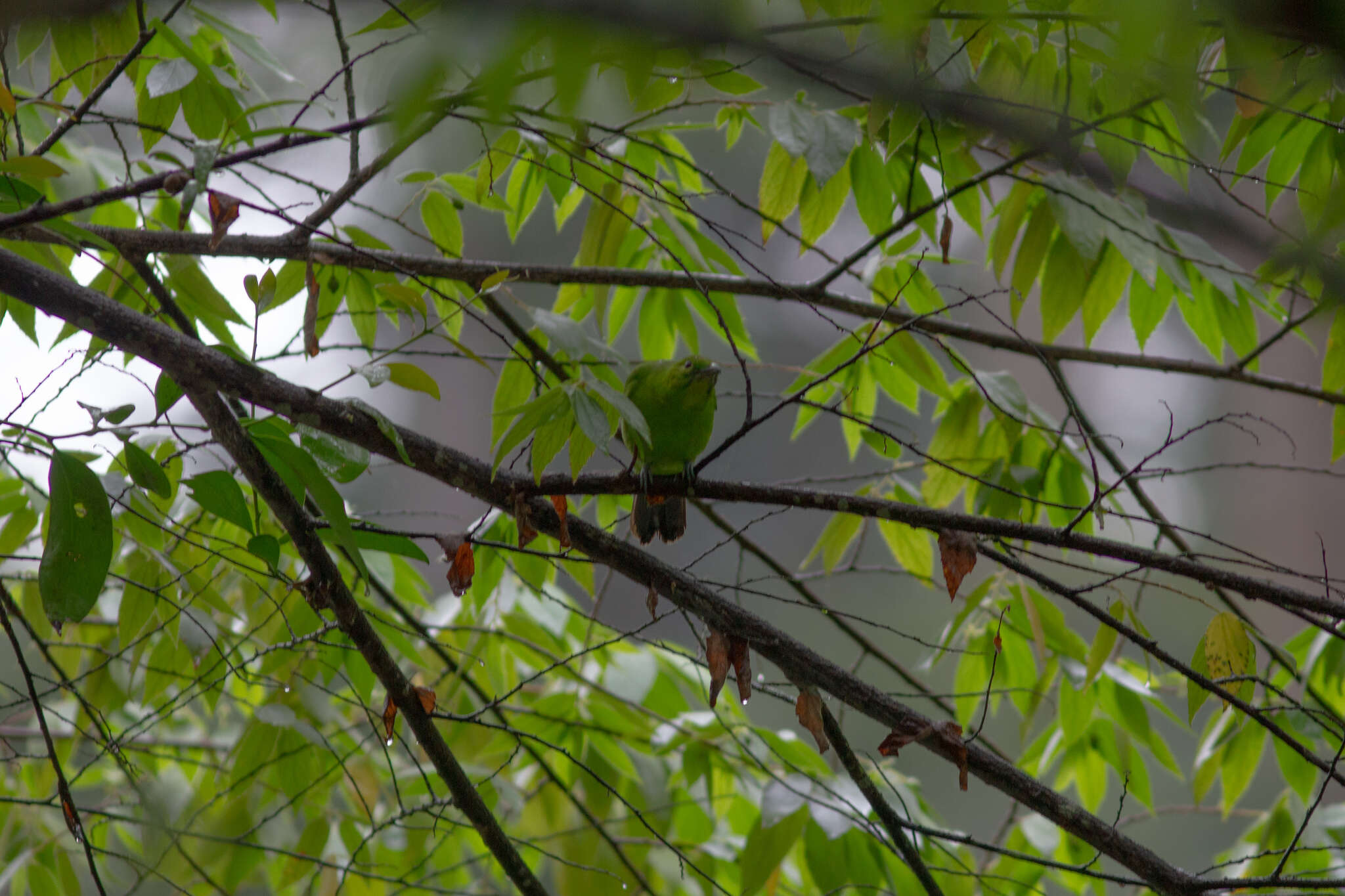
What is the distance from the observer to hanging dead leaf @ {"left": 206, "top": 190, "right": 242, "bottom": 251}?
140 cm

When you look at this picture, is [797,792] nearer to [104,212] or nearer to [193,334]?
[193,334]

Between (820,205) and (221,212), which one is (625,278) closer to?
(820,205)

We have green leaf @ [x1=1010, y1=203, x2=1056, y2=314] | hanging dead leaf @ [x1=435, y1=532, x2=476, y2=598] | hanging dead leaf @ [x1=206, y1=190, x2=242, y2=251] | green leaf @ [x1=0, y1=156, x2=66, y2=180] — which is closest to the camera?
green leaf @ [x1=0, y1=156, x2=66, y2=180]

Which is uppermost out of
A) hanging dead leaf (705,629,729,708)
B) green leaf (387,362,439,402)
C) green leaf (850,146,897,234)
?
green leaf (850,146,897,234)

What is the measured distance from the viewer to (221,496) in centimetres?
137

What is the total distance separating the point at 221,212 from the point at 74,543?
20.0 inches

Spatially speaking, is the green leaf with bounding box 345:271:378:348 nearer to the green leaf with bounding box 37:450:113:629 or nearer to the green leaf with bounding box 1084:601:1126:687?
the green leaf with bounding box 37:450:113:629

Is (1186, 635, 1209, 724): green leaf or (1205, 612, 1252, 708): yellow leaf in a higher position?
(1205, 612, 1252, 708): yellow leaf

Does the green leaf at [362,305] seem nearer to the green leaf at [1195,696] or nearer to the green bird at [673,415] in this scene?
the green bird at [673,415]

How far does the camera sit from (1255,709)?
1343 millimetres

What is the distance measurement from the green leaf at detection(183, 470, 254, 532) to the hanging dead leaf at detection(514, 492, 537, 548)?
0.37 m

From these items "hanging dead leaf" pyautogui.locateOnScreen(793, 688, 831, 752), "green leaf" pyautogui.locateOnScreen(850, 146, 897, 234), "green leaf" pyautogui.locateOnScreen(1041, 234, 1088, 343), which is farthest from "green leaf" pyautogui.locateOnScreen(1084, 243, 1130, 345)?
"hanging dead leaf" pyautogui.locateOnScreen(793, 688, 831, 752)

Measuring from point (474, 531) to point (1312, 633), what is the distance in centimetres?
220

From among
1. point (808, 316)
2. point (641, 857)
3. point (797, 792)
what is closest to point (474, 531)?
point (797, 792)
